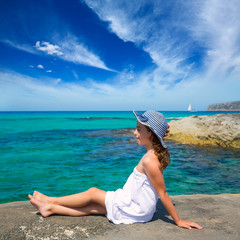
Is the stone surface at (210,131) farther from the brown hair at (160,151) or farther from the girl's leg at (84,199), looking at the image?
the girl's leg at (84,199)

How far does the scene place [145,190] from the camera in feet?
8.48

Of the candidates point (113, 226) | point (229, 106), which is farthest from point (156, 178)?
point (229, 106)

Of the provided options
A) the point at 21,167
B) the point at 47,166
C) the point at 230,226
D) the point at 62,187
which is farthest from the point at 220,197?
the point at 21,167

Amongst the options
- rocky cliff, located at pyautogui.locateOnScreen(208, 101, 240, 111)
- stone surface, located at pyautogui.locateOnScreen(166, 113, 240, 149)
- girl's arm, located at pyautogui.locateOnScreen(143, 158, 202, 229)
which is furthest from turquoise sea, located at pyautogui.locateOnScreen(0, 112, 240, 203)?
rocky cliff, located at pyautogui.locateOnScreen(208, 101, 240, 111)

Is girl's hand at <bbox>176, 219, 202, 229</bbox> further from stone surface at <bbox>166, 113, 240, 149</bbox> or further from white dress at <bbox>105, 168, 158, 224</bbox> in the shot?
stone surface at <bbox>166, 113, 240, 149</bbox>

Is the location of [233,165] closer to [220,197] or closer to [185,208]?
[220,197]

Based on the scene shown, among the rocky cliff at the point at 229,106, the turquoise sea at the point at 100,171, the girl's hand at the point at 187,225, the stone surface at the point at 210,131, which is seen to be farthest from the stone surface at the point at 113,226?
the rocky cliff at the point at 229,106

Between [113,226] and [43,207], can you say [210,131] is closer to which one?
[113,226]

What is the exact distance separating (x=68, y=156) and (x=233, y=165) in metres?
7.31

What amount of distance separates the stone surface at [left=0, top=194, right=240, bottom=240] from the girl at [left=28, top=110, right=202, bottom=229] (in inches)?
5.6

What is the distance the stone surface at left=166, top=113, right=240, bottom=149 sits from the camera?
1175cm

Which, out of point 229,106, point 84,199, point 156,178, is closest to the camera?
point 156,178

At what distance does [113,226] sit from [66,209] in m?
0.71

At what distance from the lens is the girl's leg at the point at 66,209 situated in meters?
2.86
